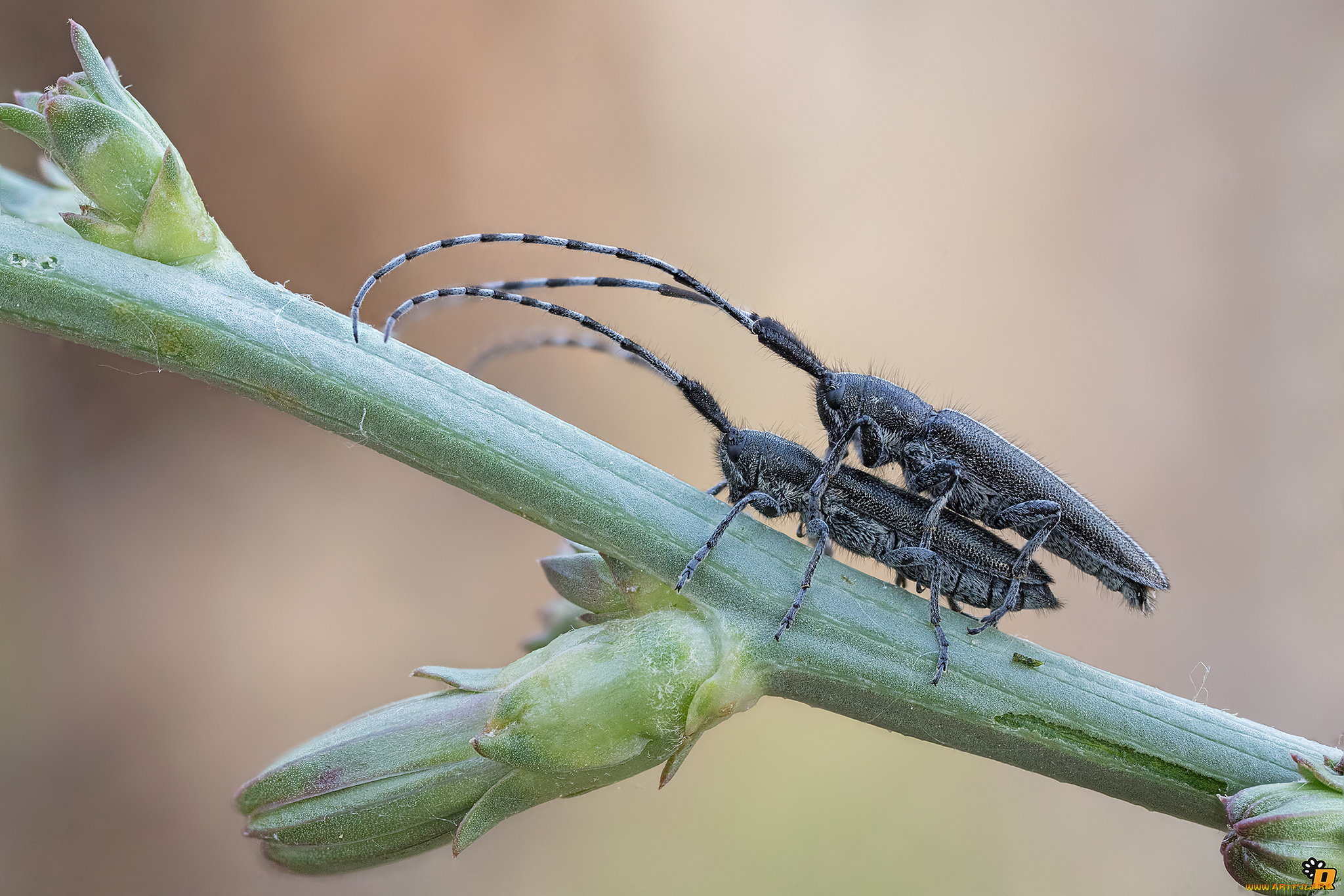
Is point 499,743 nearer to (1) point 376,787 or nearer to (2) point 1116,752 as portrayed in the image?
(1) point 376,787

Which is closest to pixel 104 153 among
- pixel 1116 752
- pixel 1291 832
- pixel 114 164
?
pixel 114 164

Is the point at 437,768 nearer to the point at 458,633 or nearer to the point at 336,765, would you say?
the point at 336,765

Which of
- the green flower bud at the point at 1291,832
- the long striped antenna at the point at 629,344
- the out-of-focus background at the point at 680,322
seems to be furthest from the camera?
the out-of-focus background at the point at 680,322

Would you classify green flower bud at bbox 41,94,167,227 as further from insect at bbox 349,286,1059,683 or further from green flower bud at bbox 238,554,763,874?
green flower bud at bbox 238,554,763,874

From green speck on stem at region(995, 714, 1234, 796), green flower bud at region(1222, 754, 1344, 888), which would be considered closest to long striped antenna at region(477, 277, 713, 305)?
green speck on stem at region(995, 714, 1234, 796)

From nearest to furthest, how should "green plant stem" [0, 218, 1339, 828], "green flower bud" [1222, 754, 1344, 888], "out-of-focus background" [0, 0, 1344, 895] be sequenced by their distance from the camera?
"green flower bud" [1222, 754, 1344, 888] → "green plant stem" [0, 218, 1339, 828] → "out-of-focus background" [0, 0, 1344, 895]

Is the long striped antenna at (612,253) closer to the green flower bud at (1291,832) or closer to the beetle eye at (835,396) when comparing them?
the beetle eye at (835,396)

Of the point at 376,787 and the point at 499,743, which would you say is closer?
the point at 499,743

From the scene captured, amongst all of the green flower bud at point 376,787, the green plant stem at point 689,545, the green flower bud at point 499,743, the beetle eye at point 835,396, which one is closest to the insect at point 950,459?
the beetle eye at point 835,396
